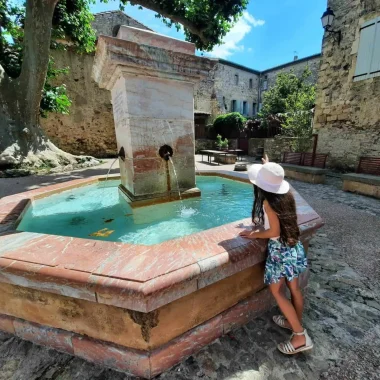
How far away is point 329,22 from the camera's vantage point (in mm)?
7418

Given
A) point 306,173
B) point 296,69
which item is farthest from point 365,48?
point 296,69

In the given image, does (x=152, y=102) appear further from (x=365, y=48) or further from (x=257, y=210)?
(x=365, y=48)

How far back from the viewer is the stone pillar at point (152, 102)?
251 centimetres

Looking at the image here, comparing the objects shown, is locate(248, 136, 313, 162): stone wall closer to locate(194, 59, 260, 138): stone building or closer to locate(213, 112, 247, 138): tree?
locate(213, 112, 247, 138): tree

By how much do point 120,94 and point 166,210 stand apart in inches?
66.0

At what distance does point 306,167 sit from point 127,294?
7.48 meters

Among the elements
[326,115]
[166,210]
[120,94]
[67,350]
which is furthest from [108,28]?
[67,350]

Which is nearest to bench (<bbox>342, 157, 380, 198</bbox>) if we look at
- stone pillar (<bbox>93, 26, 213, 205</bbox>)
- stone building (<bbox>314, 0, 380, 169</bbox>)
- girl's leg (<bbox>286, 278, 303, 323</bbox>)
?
stone building (<bbox>314, 0, 380, 169</bbox>)

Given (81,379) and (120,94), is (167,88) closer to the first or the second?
(120,94)

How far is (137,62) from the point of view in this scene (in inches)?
98.2

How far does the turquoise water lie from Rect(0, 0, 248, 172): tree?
5.47m

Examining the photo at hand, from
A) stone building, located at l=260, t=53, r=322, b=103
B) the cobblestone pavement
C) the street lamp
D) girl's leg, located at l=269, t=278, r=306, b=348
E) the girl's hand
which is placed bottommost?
the cobblestone pavement

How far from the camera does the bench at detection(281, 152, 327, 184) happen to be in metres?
6.71

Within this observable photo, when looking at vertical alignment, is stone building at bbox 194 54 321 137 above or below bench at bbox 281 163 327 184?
above
